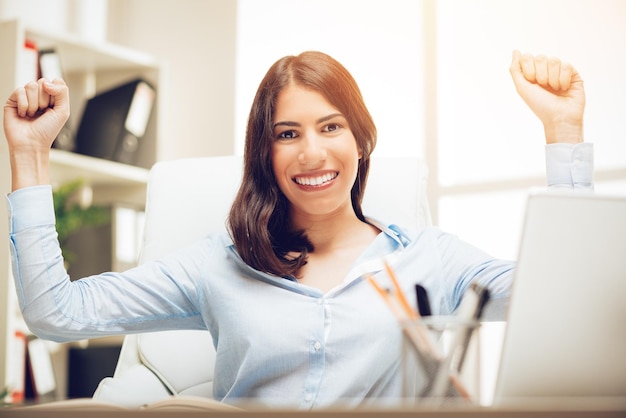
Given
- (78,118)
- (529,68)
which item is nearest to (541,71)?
(529,68)

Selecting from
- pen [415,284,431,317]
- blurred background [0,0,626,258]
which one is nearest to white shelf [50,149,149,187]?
blurred background [0,0,626,258]

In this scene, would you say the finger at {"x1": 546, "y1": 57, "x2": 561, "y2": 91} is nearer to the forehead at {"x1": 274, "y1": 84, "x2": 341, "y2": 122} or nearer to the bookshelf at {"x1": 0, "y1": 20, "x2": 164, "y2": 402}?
the forehead at {"x1": 274, "y1": 84, "x2": 341, "y2": 122}

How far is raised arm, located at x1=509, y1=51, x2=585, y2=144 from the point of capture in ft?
3.88

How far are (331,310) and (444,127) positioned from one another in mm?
1723

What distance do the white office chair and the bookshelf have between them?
1070mm

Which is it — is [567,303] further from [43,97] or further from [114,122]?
[114,122]

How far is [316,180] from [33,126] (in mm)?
464

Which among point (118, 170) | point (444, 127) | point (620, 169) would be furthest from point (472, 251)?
point (118, 170)

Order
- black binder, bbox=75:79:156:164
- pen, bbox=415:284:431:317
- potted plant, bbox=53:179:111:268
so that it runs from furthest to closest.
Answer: black binder, bbox=75:79:156:164 → potted plant, bbox=53:179:111:268 → pen, bbox=415:284:431:317

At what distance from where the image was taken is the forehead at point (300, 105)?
51.0 inches

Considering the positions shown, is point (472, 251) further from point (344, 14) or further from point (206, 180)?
point (344, 14)

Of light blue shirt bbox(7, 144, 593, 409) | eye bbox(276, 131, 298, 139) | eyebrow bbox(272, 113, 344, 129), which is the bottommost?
light blue shirt bbox(7, 144, 593, 409)

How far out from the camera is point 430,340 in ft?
2.00

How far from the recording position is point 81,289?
118 centimetres
